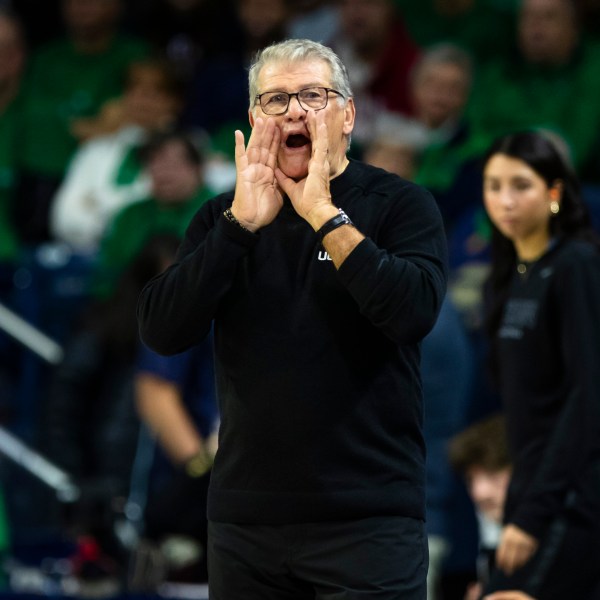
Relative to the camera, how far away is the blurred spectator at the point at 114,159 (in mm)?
7438

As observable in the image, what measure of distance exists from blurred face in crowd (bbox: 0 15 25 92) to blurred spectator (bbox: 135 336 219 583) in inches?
97.7

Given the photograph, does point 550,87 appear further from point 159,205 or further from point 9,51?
point 9,51

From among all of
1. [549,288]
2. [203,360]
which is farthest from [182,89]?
[549,288]

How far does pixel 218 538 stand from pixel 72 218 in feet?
15.6

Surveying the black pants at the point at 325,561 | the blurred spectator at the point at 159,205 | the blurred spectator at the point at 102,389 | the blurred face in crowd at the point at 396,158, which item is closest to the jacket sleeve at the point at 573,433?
the black pants at the point at 325,561

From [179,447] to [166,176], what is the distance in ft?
4.96

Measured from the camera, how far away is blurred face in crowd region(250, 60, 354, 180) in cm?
290

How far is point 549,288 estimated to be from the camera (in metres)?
3.89

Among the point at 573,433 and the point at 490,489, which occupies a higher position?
the point at 573,433

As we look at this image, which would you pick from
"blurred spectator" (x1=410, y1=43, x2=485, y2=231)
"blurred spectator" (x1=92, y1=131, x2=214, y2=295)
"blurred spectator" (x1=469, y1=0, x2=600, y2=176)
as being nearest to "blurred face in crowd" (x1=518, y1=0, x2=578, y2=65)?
"blurred spectator" (x1=469, y1=0, x2=600, y2=176)

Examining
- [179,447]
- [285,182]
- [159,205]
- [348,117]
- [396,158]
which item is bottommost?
[179,447]

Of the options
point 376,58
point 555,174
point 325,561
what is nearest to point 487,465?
point 555,174

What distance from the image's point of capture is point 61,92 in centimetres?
813

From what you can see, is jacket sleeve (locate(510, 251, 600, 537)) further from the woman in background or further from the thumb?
the thumb
